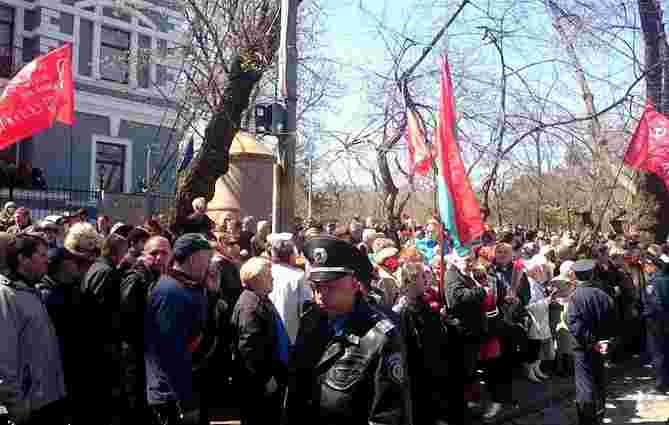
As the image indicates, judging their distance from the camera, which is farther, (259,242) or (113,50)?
(113,50)

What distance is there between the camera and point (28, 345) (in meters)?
4.05

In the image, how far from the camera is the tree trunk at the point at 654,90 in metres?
12.4

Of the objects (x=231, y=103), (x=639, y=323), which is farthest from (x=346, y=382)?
(x=639, y=323)

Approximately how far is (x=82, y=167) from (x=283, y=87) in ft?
63.4

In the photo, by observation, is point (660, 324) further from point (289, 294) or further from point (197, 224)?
point (197, 224)

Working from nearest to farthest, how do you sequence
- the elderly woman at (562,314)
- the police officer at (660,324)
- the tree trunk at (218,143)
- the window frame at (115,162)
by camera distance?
the police officer at (660,324) → the elderly woman at (562,314) → the tree trunk at (218,143) → the window frame at (115,162)

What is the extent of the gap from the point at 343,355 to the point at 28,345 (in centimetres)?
238

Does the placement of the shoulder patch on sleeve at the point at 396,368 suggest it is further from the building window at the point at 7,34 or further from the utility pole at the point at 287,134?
the building window at the point at 7,34

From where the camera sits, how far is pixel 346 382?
2668mm

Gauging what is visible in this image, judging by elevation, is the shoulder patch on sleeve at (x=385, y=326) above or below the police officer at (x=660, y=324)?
above

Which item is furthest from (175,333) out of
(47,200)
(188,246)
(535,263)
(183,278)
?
(47,200)

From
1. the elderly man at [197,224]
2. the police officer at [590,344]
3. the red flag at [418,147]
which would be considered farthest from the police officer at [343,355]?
the red flag at [418,147]

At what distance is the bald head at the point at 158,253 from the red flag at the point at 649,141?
25.9 feet

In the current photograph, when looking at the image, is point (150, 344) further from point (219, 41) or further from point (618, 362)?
point (618, 362)
